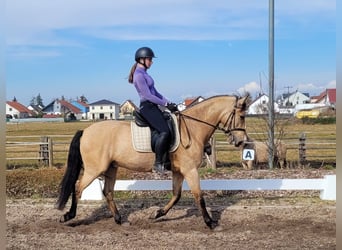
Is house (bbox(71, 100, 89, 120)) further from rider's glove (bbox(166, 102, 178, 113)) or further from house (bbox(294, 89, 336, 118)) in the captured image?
rider's glove (bbox(166, 102, 178, 113))

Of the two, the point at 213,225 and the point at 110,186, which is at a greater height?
the point at 110,186

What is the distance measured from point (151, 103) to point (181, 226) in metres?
1.96

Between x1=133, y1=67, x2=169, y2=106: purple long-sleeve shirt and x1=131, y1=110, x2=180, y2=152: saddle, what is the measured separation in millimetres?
300

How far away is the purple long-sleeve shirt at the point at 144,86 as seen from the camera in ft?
21.6

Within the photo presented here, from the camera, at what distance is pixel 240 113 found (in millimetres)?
6914

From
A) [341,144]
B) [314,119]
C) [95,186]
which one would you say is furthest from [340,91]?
[314,119]

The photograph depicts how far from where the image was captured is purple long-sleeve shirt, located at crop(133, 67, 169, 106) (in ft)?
21.6

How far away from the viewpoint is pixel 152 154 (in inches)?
268

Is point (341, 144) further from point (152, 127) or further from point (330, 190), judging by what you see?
point (330, 190)

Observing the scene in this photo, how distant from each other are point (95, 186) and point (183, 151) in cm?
275

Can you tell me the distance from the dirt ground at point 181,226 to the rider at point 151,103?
1.06m

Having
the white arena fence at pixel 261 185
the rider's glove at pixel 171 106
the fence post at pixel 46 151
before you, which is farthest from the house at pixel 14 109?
the white arena fence at pixel 261 185

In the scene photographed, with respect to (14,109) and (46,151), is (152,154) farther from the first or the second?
(46,151)

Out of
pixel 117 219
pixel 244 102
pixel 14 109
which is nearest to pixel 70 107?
pixel 14 109
